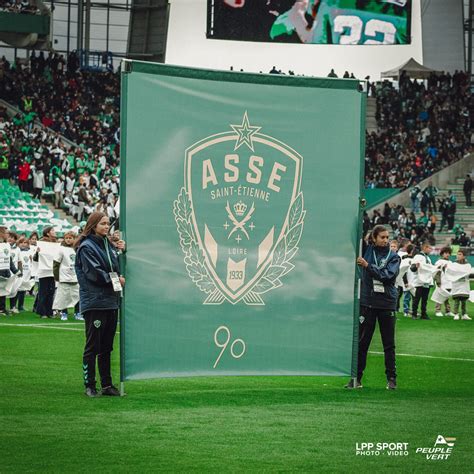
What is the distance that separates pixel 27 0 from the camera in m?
51.1

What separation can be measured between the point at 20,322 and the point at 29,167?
2139 centimetres

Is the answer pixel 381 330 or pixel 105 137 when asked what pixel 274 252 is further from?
pixel 105 137

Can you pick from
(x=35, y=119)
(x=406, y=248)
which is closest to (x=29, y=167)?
(x=35, y=119)

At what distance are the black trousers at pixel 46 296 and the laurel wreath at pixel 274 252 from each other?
42.3 ft

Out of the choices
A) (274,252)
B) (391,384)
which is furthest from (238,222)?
(391,384)

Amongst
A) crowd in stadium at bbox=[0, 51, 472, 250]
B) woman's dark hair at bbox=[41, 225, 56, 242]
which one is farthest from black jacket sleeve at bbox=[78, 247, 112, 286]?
crowd in stadium at bbox=[0, 51, 472, 250]

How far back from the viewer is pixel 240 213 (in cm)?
1334

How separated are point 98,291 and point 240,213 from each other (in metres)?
1.84

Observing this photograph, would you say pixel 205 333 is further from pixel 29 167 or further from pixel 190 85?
pixel 29 167

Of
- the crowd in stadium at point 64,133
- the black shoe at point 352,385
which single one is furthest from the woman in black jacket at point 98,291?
the crowd in stadium at point 64,133

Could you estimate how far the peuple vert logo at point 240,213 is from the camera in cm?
1316

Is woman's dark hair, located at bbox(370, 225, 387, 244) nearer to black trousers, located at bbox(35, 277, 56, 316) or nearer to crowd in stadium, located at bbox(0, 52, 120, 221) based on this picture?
black trousers, located at bbox(35, 277, 56, 316)

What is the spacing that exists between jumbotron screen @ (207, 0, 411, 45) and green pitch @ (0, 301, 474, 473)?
4149cm

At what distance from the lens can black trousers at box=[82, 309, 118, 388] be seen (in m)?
12.9
